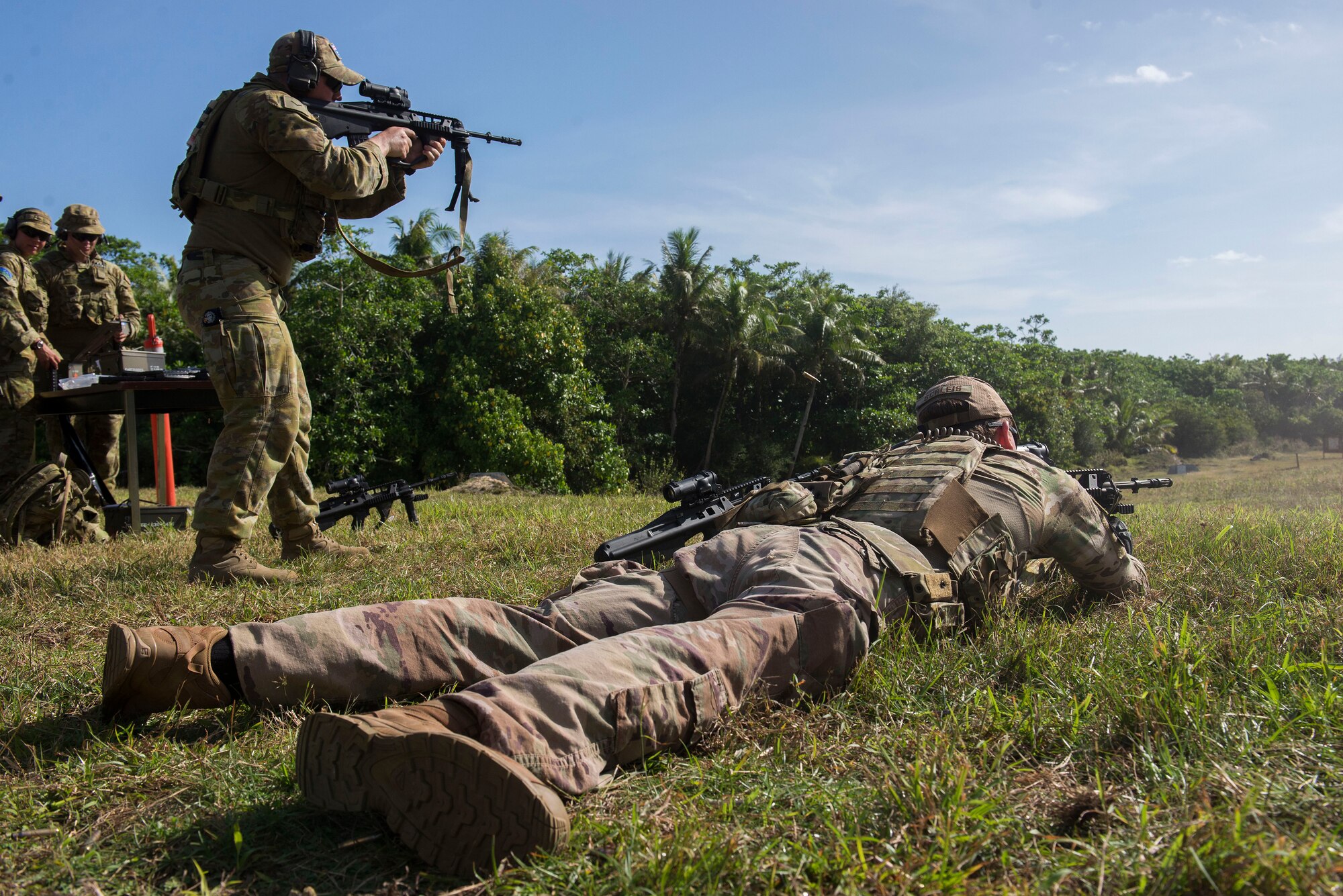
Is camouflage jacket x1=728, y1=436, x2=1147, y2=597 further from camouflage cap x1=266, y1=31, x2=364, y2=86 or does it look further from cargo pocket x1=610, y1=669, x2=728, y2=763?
camouflage cap x1=266, y1=31, x2=364, y2=86

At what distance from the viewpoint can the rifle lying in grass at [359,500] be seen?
5891 millimetres

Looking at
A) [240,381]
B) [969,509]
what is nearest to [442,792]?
[969,509]

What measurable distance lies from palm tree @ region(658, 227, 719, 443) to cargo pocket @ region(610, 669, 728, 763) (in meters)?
35.3

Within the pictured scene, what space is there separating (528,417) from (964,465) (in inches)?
989

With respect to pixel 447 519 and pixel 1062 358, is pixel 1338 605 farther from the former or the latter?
pixel 1062 358

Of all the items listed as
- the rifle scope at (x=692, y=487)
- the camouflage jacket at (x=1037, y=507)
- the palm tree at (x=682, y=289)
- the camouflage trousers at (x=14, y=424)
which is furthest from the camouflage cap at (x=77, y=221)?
the palm tree at (x=682, y=289)

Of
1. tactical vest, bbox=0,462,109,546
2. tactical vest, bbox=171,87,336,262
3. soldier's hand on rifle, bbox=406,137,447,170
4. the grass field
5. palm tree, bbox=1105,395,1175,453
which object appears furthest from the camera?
palm tree, bbox=1105,395,1175,453

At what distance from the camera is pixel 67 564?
468 cm

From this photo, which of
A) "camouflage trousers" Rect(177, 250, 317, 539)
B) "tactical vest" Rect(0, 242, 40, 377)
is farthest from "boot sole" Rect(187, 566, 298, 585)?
"tactical vest" Rect(0, 242, 40, 377)

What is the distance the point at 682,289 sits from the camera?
38.2 m

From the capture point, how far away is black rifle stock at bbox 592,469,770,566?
170 inches

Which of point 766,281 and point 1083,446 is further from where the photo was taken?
point 1083,446

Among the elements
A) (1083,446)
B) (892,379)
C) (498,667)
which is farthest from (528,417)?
(1083,446)

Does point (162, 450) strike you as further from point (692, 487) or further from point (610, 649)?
point (610, 649)
